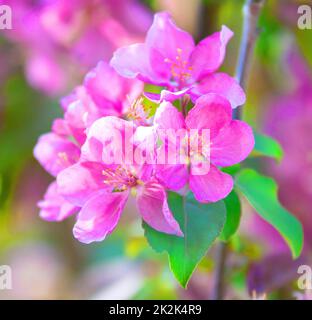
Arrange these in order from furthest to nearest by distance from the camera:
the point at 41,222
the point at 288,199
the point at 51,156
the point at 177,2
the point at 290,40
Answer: the point at 41,222 → the point at 177,2 → the point at 290,40 → the point at 288,199 → the point at 51,156

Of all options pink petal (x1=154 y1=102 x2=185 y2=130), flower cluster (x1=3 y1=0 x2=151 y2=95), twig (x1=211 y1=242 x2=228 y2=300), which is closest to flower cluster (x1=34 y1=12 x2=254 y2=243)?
pink petal (x1=154 y1=102 x2=185 y2=130)

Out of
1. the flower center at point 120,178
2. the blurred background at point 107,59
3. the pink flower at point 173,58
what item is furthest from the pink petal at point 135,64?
the blurred background at point 107,59

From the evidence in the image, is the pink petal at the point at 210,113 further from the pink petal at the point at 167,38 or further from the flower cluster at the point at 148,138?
the pink petal at the point at 167,38

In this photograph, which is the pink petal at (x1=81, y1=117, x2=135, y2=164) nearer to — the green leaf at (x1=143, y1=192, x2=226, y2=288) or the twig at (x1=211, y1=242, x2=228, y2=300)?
the green leaf at (x1=143, y1=192, x2=226, y2=288)
